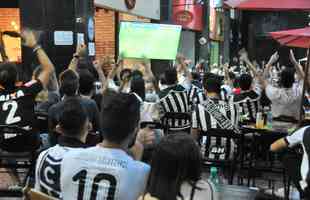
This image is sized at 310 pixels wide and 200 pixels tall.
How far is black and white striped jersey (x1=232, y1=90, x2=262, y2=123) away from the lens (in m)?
8.35

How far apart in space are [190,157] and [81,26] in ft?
34.1

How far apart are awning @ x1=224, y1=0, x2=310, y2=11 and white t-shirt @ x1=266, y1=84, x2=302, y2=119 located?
4.11 ft

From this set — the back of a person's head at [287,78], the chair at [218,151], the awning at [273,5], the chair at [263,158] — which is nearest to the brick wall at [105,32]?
the awning at [273,5]

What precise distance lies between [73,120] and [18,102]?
7.99ft

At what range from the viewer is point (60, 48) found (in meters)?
12.3

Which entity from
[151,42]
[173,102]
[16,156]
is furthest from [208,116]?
[151,42]

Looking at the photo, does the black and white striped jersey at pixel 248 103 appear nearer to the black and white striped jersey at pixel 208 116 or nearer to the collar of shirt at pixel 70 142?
the black and white striped jersey at pixel 208 116

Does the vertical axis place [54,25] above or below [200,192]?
above

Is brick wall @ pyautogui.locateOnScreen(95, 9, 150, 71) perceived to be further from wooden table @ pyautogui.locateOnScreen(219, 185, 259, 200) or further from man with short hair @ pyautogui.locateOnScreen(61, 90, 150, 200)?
man with short hair @ pyautogui.locateOnScreen(61, 90, 150, 200)

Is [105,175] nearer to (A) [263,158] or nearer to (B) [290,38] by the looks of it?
(A) [263,158]

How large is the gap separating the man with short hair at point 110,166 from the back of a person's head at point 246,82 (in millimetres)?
5007

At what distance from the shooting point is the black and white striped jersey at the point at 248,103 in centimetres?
835

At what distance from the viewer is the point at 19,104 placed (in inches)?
245

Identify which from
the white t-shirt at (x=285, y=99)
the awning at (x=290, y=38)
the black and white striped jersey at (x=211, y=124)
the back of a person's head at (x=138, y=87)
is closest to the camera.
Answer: the black and white striped jersey at (x=211, y=124)
